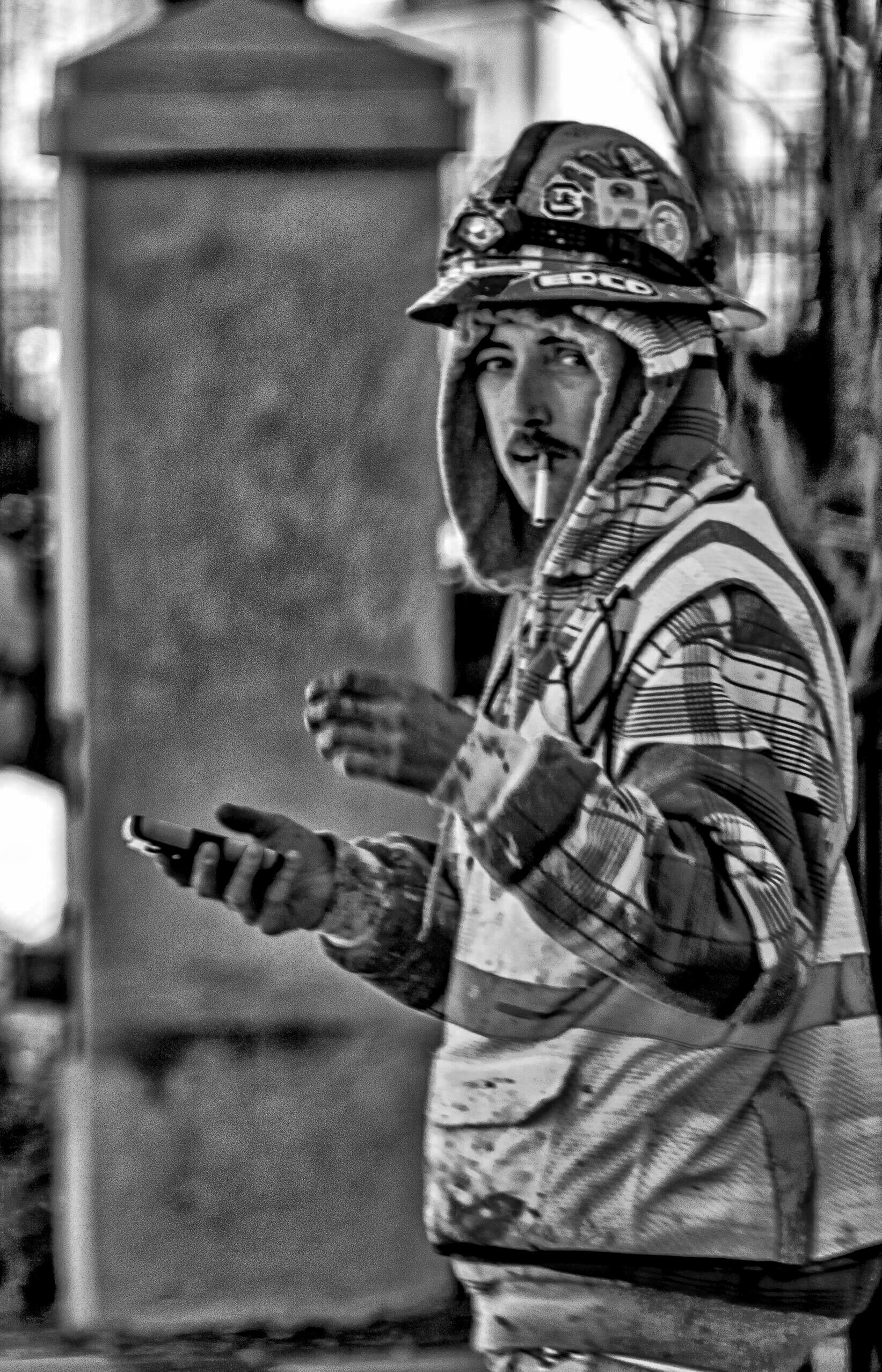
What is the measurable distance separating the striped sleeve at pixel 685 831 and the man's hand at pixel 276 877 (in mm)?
380

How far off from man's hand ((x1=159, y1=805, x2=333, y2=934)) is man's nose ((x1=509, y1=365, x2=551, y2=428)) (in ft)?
1.57

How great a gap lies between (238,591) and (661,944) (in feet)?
→ 7.43

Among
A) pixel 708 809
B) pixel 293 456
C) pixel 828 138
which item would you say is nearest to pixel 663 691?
pixel 708 809

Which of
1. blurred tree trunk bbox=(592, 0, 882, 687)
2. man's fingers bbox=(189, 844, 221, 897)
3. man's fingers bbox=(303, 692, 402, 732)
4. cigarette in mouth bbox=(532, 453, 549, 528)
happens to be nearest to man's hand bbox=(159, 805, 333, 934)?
man's fingers bbox=(189, 844, 221, 897)

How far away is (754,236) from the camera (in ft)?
13.5

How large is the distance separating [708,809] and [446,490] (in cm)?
70

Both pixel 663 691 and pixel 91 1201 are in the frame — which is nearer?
pixel 663 691

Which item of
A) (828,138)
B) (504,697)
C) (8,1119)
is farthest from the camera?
(8,1119)

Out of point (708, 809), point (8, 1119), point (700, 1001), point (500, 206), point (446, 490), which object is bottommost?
point (8, 1119)

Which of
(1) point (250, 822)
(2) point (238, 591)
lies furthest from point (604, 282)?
(2) point (238, 591)

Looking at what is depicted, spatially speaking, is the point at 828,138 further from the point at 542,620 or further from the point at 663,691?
the point at 663,691

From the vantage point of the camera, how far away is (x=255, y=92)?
4.06 meters

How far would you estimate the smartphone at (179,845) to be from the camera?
2283 mm

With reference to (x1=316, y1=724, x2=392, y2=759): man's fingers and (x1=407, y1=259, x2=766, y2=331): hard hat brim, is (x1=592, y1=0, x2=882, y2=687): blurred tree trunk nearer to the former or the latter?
(x1=407, y1=259, x2=766, y2=331): hard hat brim
